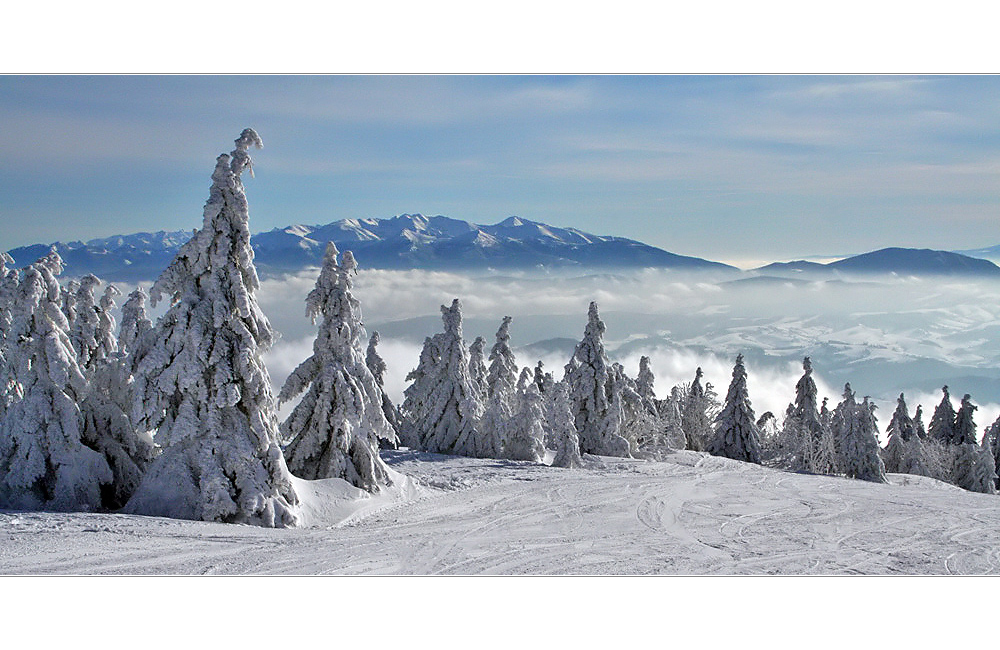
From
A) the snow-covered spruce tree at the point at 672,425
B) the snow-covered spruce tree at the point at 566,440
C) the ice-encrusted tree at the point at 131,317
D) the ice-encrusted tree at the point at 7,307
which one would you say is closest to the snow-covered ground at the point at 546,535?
the ice-encrusted tree at the point at 7,307

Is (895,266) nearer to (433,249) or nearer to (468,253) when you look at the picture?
(468,253)

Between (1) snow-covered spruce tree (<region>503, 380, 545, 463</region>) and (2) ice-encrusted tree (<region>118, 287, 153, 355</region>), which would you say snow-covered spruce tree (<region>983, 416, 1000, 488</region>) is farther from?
(2) ice-encrusted tree (<region>118, 287, 153, 355</region>)

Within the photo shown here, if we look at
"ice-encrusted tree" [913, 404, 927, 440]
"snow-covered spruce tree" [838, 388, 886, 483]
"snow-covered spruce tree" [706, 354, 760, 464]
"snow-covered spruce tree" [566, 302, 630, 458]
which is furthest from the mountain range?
"ice-encrusted tree" [913, 404, 927, 440]

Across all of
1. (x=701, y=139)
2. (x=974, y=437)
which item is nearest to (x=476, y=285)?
(x=701, y=139)

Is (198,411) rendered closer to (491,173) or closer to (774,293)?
(491,173)

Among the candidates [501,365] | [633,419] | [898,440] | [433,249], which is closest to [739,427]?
[633,419]

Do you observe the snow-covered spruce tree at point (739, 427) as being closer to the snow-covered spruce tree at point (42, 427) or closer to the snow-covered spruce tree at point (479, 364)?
the snow-covered spruce tree at point (479, 364)

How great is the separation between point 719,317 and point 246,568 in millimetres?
19895

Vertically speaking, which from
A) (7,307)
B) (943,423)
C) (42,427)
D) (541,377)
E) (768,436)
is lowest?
(768,436)

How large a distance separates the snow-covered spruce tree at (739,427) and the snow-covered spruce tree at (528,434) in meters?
17.2

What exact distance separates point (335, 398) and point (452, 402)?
14.0 meters

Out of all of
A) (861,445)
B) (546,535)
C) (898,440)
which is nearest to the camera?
(546,535)

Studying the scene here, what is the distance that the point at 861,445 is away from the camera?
38.1 metres

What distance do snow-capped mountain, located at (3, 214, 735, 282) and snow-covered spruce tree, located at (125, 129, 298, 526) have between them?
93.3 inches
